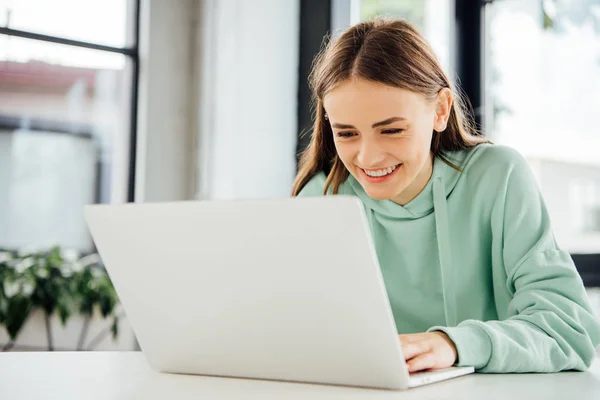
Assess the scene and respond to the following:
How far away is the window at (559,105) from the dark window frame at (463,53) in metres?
0.08

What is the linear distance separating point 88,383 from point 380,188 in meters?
0.59

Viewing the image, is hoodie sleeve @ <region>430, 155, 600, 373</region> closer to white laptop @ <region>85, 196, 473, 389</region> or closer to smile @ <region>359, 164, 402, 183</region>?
white laptop @ <region>85, 196, 473, 389</region>

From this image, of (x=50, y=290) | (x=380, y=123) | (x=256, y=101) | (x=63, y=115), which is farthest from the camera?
(x=63, y=115)

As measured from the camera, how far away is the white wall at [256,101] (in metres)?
3.06

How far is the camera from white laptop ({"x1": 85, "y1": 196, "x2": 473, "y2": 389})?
0.70 metres

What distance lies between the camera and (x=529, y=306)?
1.03 m

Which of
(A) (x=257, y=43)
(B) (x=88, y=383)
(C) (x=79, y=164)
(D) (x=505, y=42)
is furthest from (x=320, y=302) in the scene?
(C) (x=79, y=164)

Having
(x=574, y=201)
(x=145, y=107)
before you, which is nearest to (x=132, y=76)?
(x=145, y=107)

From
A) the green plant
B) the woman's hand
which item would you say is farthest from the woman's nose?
the green plant

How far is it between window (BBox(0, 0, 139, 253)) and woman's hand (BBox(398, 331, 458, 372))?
2574mm

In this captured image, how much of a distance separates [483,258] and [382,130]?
0.93ft

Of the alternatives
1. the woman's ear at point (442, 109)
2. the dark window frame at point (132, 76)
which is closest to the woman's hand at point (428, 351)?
the woman's ear at point (442, 109)

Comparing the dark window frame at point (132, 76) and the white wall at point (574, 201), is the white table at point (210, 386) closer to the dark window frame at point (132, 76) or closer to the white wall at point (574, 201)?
the white wall at point (574, 201)

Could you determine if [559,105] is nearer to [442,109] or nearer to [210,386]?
[442,109]
